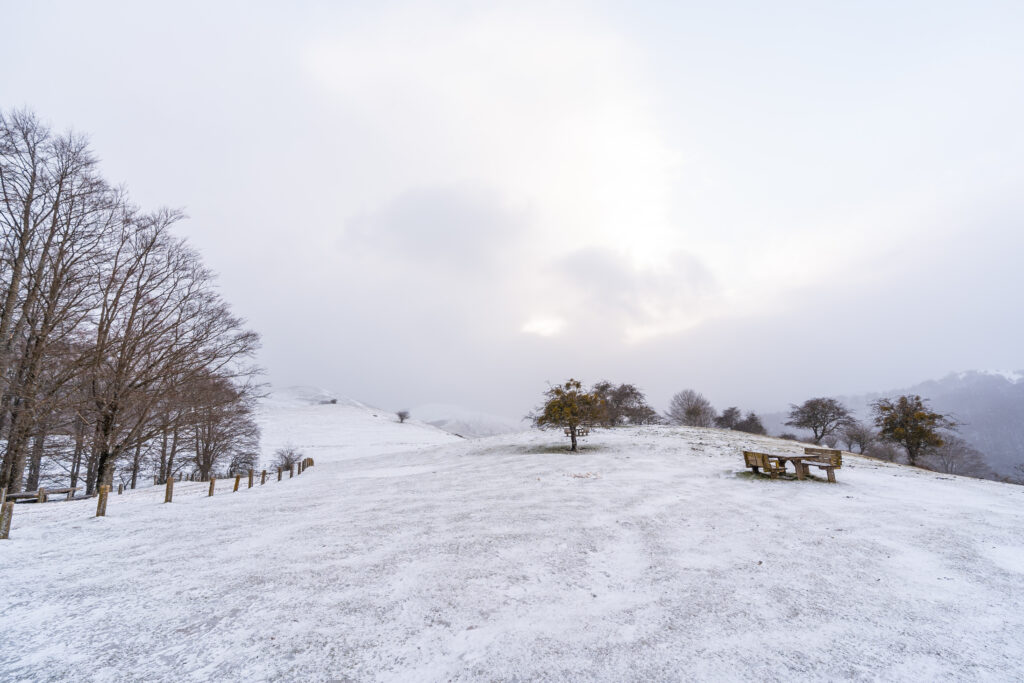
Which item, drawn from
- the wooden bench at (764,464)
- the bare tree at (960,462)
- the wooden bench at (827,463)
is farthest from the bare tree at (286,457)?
the bare tree at (960,462)

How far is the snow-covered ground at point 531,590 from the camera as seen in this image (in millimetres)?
3842

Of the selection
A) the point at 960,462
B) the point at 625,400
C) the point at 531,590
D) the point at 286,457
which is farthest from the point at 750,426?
the point at 531,590

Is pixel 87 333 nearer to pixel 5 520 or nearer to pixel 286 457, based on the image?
pixel 5 520

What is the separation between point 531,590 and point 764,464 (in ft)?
37.6

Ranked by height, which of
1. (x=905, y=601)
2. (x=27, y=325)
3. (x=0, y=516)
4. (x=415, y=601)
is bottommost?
(x=905, y=601)

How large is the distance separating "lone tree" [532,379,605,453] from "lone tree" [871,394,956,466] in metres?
24.4

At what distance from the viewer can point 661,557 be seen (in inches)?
250

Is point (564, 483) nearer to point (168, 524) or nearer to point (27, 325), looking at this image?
point (168, 524)

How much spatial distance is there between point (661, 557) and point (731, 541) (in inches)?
67.5

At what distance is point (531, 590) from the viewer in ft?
17.3

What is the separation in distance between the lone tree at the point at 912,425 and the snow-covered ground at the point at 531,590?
77.6 ft

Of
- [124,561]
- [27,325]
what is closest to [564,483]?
[124,561]

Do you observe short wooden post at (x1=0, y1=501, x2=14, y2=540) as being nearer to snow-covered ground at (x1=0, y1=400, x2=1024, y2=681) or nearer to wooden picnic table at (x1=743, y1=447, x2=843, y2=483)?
snow-covered ground at (x1=0, y1=400, x2=1024, y2=681)

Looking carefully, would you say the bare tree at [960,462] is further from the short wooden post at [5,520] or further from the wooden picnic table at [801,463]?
the short wooden post at [5,520]
